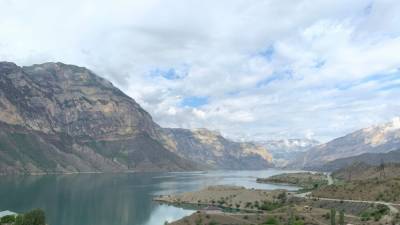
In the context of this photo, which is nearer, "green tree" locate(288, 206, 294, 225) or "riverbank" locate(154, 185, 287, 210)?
"green tree" locate(288, 206, 294, 225)

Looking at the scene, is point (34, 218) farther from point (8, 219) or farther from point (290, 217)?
point (290, 217)

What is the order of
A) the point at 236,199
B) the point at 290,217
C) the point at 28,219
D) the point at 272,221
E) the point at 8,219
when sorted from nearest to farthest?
the point at 28,219 < the point at 272,221 < the point at 8,219 < the point at 290,217 < the point at 236,199

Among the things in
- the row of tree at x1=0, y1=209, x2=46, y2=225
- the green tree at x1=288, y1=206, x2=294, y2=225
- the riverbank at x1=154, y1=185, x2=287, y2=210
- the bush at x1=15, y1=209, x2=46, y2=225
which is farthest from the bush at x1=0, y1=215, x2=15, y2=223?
the riverbank at x1=154, y1=185, x2=287, y2=210

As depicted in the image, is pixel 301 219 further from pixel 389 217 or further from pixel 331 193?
pixel 331 193

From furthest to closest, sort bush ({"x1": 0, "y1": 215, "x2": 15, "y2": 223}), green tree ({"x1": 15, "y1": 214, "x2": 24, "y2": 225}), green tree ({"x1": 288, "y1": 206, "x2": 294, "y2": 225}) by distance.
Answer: bush ({"x1": 0, "y1": 215, "x2": 15, "y2": 223})
green tree ({"x1": 288, "y1": 206, "x2": 294, "y2": 225})
green tree ({"x1": 15, "y1": 214, "x2": 24, "y2": 225})

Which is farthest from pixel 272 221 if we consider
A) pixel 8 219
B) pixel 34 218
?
pixel 8 219

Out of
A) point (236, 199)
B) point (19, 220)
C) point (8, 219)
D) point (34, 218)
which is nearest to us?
point (19, 220)

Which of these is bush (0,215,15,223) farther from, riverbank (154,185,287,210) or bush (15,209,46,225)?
riverbank (154,185,287,210)

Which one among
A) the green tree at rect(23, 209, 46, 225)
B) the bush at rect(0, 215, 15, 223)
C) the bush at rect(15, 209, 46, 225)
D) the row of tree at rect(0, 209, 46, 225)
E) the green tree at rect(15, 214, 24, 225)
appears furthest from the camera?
the bush at rect(0, 215, 15, 223)

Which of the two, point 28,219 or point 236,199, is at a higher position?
point 28,219

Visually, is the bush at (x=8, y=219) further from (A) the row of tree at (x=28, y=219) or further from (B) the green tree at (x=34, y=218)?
(B) the green tree at (x=34, y=218)

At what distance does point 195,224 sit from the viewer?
120m

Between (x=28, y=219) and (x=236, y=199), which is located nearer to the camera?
(x=28, y=219)

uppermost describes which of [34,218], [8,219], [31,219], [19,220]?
[34,218]
